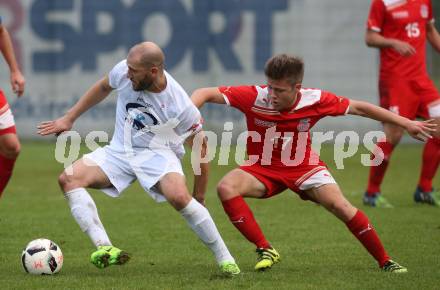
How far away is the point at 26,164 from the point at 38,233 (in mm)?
7013

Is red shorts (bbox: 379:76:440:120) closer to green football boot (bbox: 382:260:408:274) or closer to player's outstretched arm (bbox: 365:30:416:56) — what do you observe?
player's outstretched arm (bbox: 365:30:416:56)

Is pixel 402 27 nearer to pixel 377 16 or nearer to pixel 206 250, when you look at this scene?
pixel 377 16

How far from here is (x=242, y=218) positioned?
7.10 meters

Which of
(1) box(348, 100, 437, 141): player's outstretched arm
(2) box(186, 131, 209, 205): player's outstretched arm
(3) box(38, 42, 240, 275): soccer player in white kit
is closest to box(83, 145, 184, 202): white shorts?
(3) box(38, 42, 240, 275): soccer player in white kit

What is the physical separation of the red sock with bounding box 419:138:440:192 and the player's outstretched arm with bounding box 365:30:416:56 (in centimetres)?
116

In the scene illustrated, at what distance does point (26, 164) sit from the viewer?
51.4ft

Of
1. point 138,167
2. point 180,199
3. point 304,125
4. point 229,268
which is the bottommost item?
point 229,268

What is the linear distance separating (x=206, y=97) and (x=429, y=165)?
4.68 meters

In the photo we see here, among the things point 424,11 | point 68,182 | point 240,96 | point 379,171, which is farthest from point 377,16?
point 68,182

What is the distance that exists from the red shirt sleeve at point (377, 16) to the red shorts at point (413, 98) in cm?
64

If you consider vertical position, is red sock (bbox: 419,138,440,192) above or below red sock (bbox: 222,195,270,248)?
below

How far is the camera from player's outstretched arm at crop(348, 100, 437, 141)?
6.77 m

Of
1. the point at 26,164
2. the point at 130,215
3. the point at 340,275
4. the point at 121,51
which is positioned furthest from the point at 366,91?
the point at 340,275

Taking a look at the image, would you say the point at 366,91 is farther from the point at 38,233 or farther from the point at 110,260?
the point at 110,260
